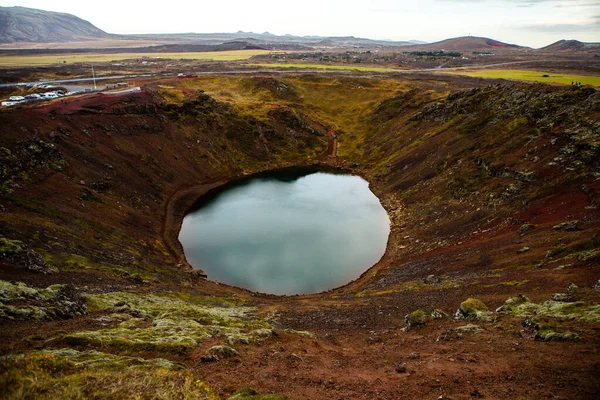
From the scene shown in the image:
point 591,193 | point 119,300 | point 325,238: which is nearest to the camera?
point 119,300

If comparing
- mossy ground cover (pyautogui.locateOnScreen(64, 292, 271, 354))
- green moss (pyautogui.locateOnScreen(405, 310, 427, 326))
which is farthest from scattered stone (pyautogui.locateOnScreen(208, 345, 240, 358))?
green moss (pyautogui.locateOnScreen(405, 310, 427, 326))

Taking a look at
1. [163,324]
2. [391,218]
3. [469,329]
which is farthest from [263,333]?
[391,218]

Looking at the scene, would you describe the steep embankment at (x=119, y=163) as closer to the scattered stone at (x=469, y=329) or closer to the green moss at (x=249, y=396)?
the green moss at (x=249, y=396)

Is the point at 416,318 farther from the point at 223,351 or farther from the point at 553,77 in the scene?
the point at 553,77

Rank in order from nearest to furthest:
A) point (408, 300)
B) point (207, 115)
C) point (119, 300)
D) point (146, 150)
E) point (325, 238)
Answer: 1. point (119, 300)
2. point (408, 300)
3. point (325, 238)
4. point (146, 150)
5. point (207, 115)

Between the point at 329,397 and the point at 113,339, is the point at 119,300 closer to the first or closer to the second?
the point at 113,339

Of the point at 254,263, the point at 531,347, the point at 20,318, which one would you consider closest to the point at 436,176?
the point at 254,263
